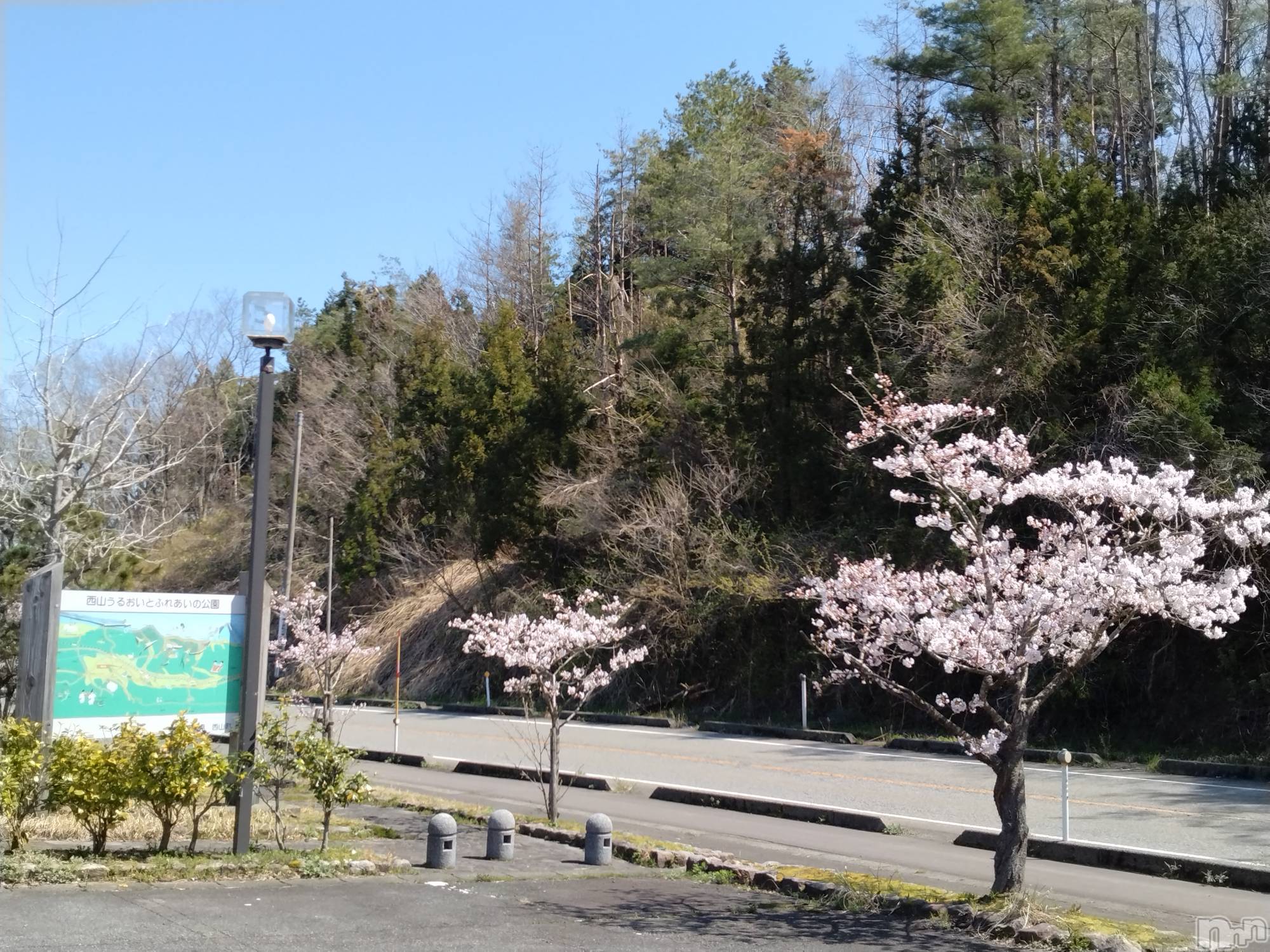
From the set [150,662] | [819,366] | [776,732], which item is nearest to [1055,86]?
[819,366]

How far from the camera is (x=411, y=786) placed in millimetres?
17484

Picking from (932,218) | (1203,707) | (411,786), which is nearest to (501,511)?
(932,218)

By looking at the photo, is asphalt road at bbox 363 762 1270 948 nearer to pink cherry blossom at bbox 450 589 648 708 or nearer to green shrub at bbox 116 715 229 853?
pink cherry blossom at bbox 450 589 648 708

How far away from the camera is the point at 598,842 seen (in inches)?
414

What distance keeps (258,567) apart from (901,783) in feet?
34.0

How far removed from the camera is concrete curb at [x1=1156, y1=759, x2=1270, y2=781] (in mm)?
16797

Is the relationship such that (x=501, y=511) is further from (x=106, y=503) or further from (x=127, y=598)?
(x=127, y=598)

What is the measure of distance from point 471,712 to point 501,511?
6525 millimetres

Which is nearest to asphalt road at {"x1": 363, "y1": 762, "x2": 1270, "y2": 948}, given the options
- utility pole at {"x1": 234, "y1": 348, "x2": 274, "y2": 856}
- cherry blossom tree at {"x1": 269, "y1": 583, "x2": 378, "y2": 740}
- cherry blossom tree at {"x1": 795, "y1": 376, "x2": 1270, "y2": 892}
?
cherry blossom tree at {"x1": 795, "y1": 376, "x2": 1270, "y2": 892}

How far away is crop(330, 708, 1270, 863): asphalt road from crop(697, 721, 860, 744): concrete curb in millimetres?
545

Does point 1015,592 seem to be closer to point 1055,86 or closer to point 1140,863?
point 1140,863

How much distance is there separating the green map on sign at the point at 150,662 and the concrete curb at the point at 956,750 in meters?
11.6

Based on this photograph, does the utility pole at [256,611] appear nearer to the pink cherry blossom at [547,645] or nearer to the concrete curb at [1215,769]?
the pink cherry blossom at [547,645]

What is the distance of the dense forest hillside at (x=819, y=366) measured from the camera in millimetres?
21312
